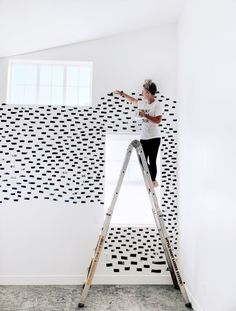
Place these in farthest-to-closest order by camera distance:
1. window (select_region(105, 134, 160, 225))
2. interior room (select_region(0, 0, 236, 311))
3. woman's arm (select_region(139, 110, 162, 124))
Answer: window (select_region(105, 134, 160, 225)) → woman's arm (select_region(139, 110, 162, 124)) → interior room (select_region(0, 0, 236, 311))

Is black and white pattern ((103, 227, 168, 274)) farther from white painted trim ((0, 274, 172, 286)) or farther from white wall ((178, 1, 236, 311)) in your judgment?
white wall ((178, 1, 236, 311))

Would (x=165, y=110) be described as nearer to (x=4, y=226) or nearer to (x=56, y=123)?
(x=56, y=123)

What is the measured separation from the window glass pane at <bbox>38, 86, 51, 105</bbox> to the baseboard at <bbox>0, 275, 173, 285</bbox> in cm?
232

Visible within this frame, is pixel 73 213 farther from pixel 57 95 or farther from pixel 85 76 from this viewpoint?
pixel 85 76

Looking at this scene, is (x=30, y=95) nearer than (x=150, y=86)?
No

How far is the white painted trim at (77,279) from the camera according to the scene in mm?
3645

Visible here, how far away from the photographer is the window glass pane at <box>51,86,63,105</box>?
401cm

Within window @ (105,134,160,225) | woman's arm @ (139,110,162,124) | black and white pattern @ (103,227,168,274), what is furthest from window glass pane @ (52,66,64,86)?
black and white pattern @ (103,227,168,274)

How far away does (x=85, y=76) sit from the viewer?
412 cm

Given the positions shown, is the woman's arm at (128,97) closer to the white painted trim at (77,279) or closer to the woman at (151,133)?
the woman at (151,133)

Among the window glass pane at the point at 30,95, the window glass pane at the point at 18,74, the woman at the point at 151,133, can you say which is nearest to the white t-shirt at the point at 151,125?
the woman at the point at 151,133

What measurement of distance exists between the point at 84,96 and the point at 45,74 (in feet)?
2.09

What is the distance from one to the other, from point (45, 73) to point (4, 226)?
7.11 feet

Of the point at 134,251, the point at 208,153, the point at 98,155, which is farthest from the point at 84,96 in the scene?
the point at 134,251
